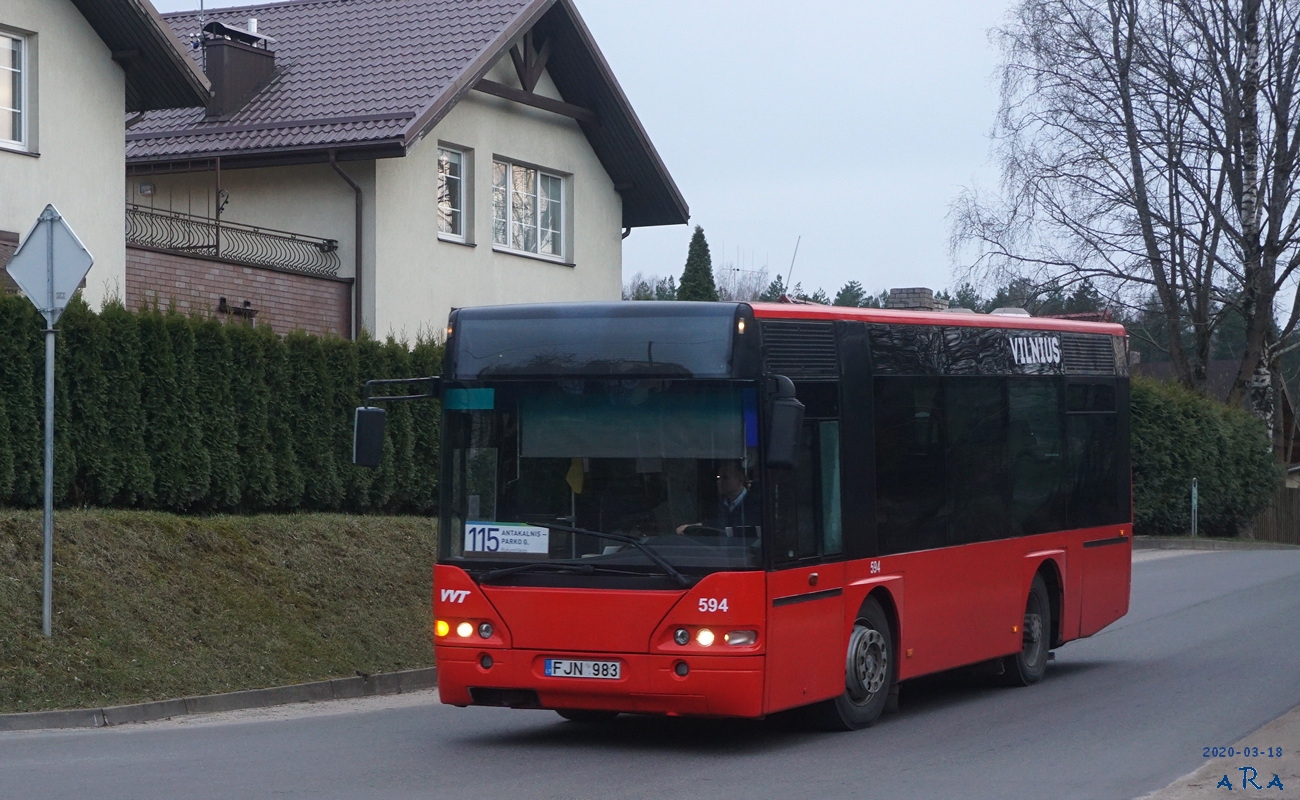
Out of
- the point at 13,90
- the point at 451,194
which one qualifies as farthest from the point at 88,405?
the point at 451,194

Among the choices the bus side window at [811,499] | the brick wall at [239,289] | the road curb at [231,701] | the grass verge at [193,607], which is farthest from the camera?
the brick wall at [239,289]

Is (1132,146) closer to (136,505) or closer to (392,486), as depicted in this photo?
(392,486)

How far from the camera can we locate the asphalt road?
8984 mm

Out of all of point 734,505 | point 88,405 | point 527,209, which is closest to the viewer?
point 734,505

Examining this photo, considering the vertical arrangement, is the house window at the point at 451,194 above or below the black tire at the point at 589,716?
above

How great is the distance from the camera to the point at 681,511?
32.6ft

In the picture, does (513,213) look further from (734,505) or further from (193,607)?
(734,505)

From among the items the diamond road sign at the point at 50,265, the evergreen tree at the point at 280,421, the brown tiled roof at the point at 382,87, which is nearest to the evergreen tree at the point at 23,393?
the diamond road sign at the point at 50,265

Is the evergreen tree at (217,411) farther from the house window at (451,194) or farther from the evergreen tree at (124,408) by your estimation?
the house window at (451,194)

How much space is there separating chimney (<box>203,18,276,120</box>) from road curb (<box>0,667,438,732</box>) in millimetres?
15344

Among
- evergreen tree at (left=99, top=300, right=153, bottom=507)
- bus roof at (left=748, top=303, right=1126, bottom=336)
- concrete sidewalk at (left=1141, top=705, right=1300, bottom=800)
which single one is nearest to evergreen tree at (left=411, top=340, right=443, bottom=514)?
evergreen tree at (left=99, top=300, right=153, bottom=507)

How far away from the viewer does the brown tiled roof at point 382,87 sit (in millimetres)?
25766

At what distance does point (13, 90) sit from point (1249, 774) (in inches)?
667

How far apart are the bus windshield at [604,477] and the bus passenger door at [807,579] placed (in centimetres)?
29
